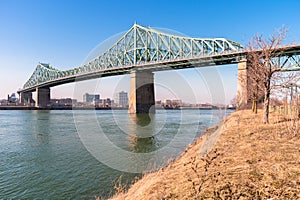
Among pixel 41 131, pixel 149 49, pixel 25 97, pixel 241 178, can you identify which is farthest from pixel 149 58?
pixel 25 97

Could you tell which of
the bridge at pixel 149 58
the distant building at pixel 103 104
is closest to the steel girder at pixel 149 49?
the bridge at pixel 149 58

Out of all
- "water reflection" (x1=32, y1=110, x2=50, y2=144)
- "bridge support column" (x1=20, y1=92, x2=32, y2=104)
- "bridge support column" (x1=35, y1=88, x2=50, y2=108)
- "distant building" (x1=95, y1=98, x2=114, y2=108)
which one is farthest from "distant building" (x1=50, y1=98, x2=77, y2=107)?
"water reflection" (x1=32, y1=110, x2=50, y2=144)

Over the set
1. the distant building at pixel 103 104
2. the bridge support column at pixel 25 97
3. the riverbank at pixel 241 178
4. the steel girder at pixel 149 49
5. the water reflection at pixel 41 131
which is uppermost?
the steel girder at pixel 149 49

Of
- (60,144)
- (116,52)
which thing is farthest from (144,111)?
(60,144)

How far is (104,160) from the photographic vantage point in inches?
400

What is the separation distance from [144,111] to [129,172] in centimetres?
4544

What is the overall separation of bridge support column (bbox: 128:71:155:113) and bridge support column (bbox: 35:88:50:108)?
158ft

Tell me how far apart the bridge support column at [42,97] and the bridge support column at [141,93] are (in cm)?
4815

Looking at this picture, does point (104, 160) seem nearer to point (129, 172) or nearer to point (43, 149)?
point (129, 172)

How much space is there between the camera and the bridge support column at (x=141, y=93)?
52469 millimetres

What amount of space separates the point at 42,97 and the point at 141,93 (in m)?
52.0

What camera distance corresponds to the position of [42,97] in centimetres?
8600

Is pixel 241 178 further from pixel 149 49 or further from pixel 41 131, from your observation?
pixel 149 49

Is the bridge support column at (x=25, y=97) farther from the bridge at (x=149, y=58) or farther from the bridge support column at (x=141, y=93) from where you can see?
the bridge support column at (x=141, y=93)
